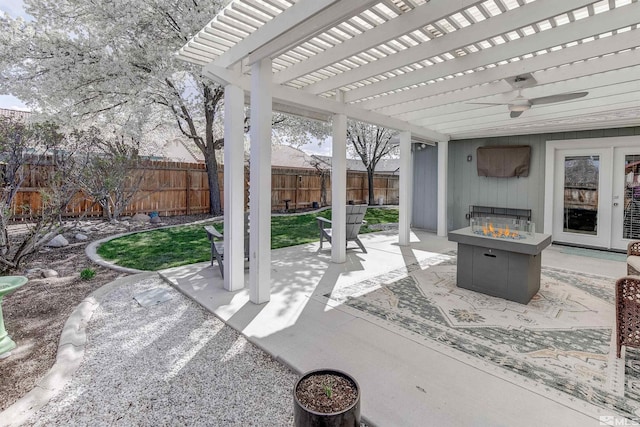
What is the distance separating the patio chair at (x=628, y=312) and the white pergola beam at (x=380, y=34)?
2.36 m

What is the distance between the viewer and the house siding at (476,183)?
715cm

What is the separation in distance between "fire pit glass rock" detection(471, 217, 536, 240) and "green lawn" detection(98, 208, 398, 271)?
3.83 metres

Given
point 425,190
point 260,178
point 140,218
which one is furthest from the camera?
point 140,218

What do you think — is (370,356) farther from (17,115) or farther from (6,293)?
(17,115)

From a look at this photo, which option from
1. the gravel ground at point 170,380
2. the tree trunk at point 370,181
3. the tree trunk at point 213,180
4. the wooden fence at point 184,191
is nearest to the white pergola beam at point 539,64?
the gravel ground at point 170,380

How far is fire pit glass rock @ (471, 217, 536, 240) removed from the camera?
12.8 feet

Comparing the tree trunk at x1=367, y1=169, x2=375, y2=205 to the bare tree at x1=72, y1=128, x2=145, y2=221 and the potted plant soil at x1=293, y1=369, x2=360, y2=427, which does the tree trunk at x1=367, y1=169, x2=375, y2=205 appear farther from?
the potted plant soil at x1=293, y1=369, x2=360, y2=427

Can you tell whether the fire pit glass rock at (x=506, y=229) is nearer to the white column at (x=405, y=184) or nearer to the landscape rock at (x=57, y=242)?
the white column at (x=405, y=184)

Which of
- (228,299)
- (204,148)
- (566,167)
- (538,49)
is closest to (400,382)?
(228,299)

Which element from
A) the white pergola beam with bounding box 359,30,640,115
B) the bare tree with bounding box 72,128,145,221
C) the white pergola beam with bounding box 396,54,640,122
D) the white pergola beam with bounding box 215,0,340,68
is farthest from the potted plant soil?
the bare tree with bounding box 72,128,145,221

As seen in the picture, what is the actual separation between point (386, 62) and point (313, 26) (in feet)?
4.56

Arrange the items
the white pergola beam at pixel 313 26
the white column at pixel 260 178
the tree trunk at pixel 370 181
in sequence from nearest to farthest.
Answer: the white pergola beam at pixel 313 26 < the white column at pixel 260 178 < the tree trunk at pixel 370 181

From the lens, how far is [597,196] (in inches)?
257

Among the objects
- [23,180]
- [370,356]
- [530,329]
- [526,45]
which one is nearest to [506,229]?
[530,329]
